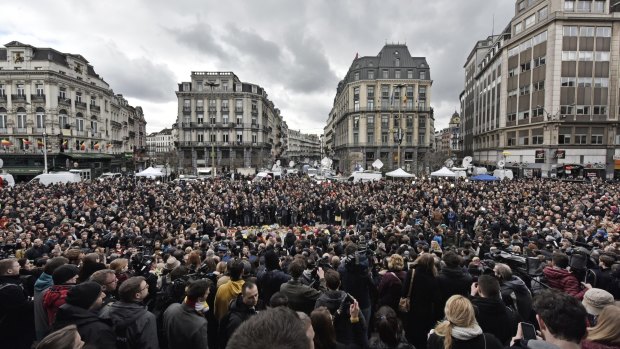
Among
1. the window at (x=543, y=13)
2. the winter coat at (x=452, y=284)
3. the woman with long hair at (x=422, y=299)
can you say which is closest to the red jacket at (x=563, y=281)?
the winter coat at (x=452, y=284)

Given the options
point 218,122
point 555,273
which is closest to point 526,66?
point 555,273

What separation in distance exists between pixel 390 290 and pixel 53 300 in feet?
15.1

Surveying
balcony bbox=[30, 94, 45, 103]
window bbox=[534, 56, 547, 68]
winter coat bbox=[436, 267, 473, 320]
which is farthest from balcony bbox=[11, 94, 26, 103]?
window bbox=[534, 56, 547, 68]

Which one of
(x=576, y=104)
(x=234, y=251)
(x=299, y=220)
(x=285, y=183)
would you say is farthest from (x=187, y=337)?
(x=576, y=104)

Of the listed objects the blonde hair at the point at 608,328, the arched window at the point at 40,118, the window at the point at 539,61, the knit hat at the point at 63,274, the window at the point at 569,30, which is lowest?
the knit hat at the point at 63,274

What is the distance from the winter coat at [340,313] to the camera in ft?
11.3

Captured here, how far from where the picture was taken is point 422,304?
450cm

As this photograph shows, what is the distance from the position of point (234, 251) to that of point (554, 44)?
159 feet

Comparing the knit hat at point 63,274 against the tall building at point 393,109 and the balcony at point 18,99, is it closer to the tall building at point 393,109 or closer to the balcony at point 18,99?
the balcony at point 18,99

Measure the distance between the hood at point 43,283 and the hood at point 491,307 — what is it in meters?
5.73

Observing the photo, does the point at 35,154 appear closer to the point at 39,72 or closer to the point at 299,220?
the point at 39,72

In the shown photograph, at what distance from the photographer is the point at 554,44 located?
3819cm

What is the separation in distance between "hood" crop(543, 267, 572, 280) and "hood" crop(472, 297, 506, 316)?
1963 millimetres

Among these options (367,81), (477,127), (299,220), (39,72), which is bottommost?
(299,220)
